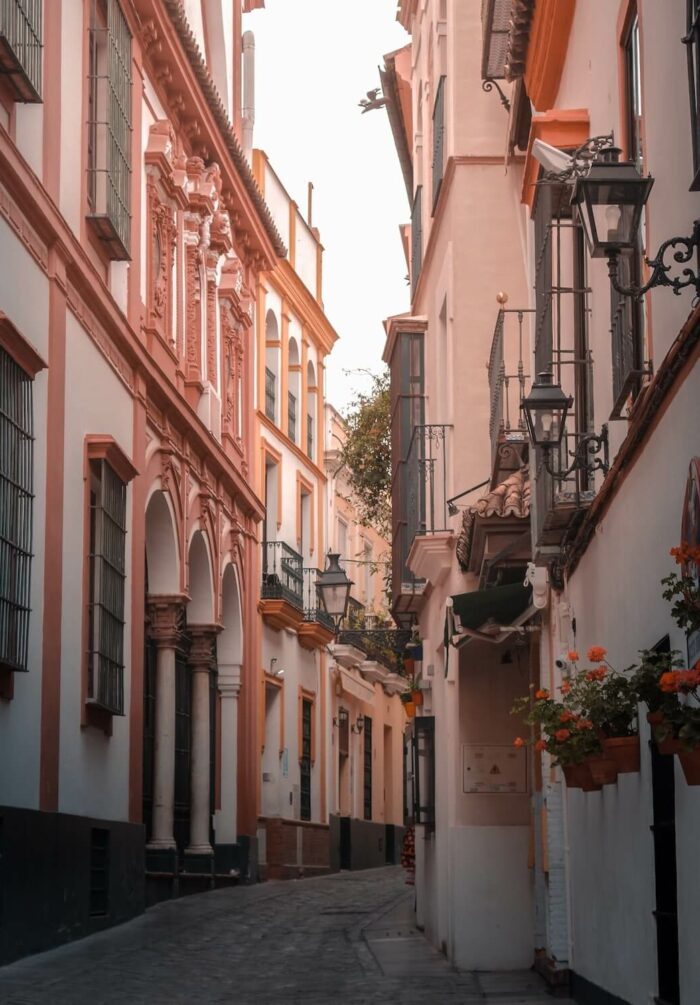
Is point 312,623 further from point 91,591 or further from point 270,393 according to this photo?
point 91,591

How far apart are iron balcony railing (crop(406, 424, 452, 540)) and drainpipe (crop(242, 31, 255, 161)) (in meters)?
15.7

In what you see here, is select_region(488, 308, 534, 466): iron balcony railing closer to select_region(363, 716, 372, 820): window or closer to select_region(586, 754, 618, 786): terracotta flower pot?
select_region(586, 754, 618, 786): terracotta flower pot

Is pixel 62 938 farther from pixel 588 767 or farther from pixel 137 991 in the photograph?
pixel 588 767

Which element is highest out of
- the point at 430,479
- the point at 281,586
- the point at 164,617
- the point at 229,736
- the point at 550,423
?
the point at 281,586

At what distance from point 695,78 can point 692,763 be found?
95.2 inches

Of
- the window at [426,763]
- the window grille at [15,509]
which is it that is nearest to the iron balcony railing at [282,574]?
the window at [426,763]

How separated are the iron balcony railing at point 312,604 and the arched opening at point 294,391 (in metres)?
2.80

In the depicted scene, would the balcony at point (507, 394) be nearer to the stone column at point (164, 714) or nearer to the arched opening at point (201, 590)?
the stone column at point (164, 714)

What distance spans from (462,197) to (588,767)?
7634 millimetres

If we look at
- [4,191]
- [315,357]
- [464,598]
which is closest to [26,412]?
[4,191]

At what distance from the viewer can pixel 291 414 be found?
3450 centimetres

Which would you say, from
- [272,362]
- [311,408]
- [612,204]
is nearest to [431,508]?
[612,204]

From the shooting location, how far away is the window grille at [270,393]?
3247 cm

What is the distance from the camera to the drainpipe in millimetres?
31031
